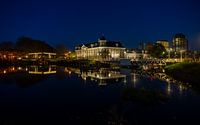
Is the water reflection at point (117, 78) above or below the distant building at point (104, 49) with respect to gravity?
below

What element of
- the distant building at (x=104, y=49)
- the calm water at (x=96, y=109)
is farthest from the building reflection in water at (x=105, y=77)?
the distant building at (x=104, y=49)

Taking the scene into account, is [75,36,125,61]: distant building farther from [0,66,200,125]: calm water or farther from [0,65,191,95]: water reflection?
[0,66,200,125]: calm water

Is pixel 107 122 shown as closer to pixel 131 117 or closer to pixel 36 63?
pixel 131 117

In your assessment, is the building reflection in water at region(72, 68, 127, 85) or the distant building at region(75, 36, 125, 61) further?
the distant building at region(75, 36, 125, 61)

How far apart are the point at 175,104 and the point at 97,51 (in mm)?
132879

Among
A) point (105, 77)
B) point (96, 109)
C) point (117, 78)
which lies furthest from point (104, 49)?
point (96, 109)

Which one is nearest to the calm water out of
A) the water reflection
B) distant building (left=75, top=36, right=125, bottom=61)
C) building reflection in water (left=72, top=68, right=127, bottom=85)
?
the water reflection

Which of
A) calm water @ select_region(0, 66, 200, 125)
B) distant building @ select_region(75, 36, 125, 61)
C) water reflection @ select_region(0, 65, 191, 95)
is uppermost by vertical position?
distant building @ select_region(75, 36, 125, 61)

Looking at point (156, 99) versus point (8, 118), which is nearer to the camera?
point (8, 118)

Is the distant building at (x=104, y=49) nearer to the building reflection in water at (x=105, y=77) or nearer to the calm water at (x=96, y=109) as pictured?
the building reflection in water at (x=105, y=77)

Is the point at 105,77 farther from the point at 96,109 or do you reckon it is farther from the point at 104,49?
the point at 104,49

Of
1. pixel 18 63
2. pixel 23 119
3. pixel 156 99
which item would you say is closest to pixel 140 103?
pixel 156 99

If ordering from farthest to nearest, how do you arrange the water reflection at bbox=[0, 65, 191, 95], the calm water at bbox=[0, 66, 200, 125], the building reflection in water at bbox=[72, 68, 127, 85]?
the building reflection in water at bbox=[72, 68, 127, 85] < the water reflection at bbox=[0, 65, 191, 95] < the calm water at bbox=[0, 66, 200, 125]

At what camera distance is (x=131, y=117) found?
22.5 m
